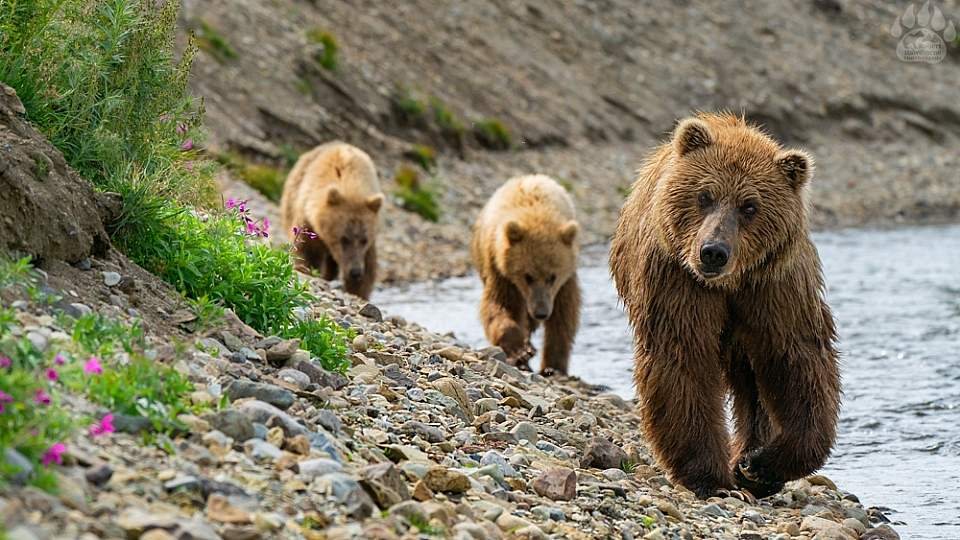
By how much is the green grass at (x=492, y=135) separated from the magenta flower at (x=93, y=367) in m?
16.9

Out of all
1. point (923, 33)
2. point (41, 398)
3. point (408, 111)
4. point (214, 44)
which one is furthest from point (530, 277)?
point (923, 33)

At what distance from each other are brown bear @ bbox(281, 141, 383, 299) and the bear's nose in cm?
613

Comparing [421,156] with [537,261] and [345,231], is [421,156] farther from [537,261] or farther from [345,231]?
[537,261]

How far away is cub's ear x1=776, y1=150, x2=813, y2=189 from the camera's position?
6203 mm

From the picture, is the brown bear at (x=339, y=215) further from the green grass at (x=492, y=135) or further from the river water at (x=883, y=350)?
the green grass at (x=492, y=135)

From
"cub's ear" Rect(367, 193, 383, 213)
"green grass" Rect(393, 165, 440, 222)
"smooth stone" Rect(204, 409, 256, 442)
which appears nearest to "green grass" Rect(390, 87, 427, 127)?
"green grass" Rect(393, 165, 440, 222)

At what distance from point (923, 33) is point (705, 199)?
29734 millimetres

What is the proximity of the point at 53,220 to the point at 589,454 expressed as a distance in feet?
8.52

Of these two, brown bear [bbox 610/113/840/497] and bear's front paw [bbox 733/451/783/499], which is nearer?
brown bear [bbox 610/113/840/497]

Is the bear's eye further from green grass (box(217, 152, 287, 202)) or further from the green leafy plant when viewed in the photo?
green grass (box(217, 152, 287, 202))

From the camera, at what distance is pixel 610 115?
24.0m

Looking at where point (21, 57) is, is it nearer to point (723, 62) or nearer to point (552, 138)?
point (552, 138)

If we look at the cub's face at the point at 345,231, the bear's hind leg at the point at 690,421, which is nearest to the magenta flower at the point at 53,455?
the bear's hind leg at the point at 690,421

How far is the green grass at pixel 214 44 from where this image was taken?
18297 millimetres
